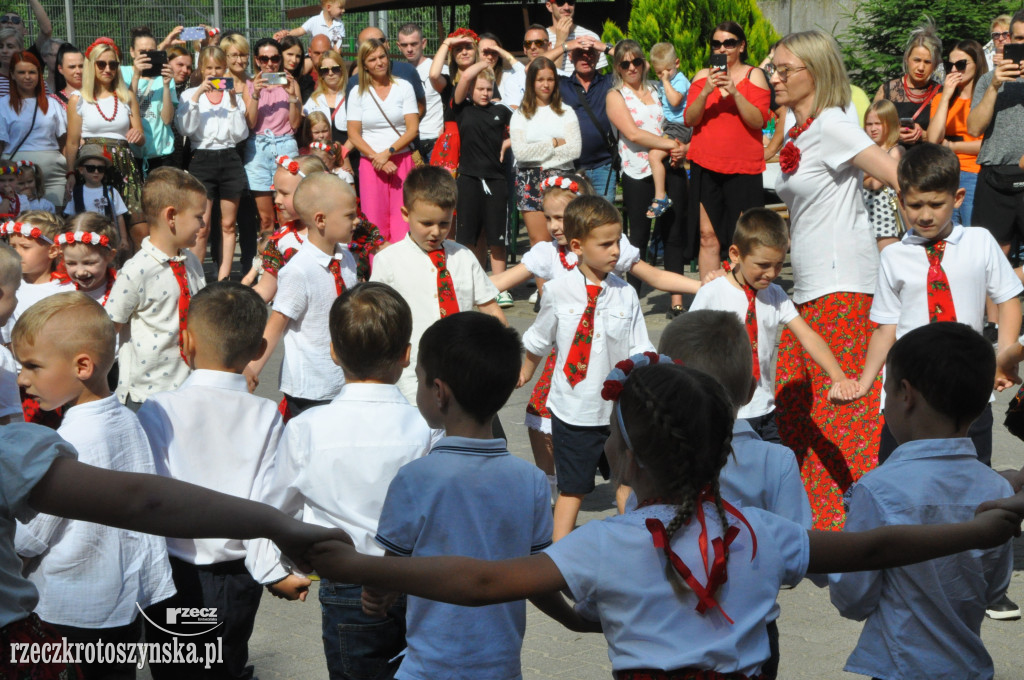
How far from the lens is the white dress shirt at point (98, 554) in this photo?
327 cm

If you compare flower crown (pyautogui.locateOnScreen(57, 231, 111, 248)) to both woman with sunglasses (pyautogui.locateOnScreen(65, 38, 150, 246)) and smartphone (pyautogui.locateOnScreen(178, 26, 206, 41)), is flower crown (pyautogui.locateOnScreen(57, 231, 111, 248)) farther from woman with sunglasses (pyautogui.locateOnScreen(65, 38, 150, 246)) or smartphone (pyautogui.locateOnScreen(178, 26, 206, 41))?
smartphone (pyautogui.locateOnScreen(178, 26, 206, 41))

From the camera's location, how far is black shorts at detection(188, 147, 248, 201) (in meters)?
11.3

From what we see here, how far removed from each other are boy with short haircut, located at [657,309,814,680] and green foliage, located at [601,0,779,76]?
12.7 meters

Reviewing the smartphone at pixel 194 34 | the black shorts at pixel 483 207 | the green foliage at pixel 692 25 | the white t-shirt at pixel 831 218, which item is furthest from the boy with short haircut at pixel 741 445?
the green foliage at pixel 692 25

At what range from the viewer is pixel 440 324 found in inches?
→ 119

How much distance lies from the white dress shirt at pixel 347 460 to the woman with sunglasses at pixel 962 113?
7303mm

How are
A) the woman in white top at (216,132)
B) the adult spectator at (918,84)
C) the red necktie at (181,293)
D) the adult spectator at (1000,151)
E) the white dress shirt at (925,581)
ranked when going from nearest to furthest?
1. the white dress shirt at (925,581)
2. the red necktie at (181,293)
3. the adult spectator at (1000,151)
4. the adult spectator at (918,84)
5. the woman in white top at (216,132)

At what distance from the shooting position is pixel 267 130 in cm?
1151

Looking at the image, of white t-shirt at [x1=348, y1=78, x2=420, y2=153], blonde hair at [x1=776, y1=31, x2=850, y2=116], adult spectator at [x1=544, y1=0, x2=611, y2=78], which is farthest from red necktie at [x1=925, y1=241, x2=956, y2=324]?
adult spectator at [x1=544, y1=0, x2=611, y2=78]

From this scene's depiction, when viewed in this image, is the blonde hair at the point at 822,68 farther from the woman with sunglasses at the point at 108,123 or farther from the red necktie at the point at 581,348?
the woman with sunglasses at the point at 108,123

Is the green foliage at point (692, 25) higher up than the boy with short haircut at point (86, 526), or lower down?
higher up

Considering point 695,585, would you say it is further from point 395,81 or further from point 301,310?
point 395,81

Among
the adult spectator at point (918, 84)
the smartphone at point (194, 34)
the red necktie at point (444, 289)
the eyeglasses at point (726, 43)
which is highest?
the smartphone at point (194, 34)

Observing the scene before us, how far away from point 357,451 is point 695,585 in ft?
4.44
